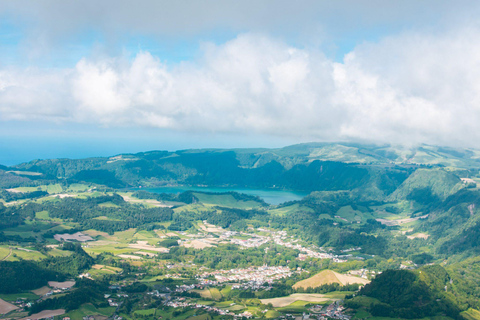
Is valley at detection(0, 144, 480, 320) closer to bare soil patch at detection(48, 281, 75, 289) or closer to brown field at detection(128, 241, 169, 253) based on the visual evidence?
brown field at detection(128, 241, 169, 253)

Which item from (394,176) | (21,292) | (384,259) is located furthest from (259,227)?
(394,176)

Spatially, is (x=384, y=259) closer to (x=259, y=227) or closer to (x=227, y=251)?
(x=227, y=251)

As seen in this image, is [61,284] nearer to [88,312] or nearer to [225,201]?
[88,312]

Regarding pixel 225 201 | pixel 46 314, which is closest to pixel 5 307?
pixel 46 314

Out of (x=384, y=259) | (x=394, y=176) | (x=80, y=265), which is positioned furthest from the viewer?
(x=394, y=176)

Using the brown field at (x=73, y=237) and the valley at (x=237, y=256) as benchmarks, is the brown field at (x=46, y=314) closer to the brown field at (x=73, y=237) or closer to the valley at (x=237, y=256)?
the valley at (x=237, y=256)

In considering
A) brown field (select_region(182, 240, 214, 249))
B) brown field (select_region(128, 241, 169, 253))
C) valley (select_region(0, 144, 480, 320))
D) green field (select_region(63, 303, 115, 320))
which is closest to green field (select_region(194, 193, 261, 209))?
valley (select_region(0, 144, 480, 320))

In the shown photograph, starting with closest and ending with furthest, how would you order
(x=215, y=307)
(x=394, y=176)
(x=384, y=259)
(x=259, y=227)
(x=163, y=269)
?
1. (x=215, y=307)
2. (x=163, y=269)
3. (x=384, y=259)
4. (x=259, y=227)
5. (x=394, y=176)
